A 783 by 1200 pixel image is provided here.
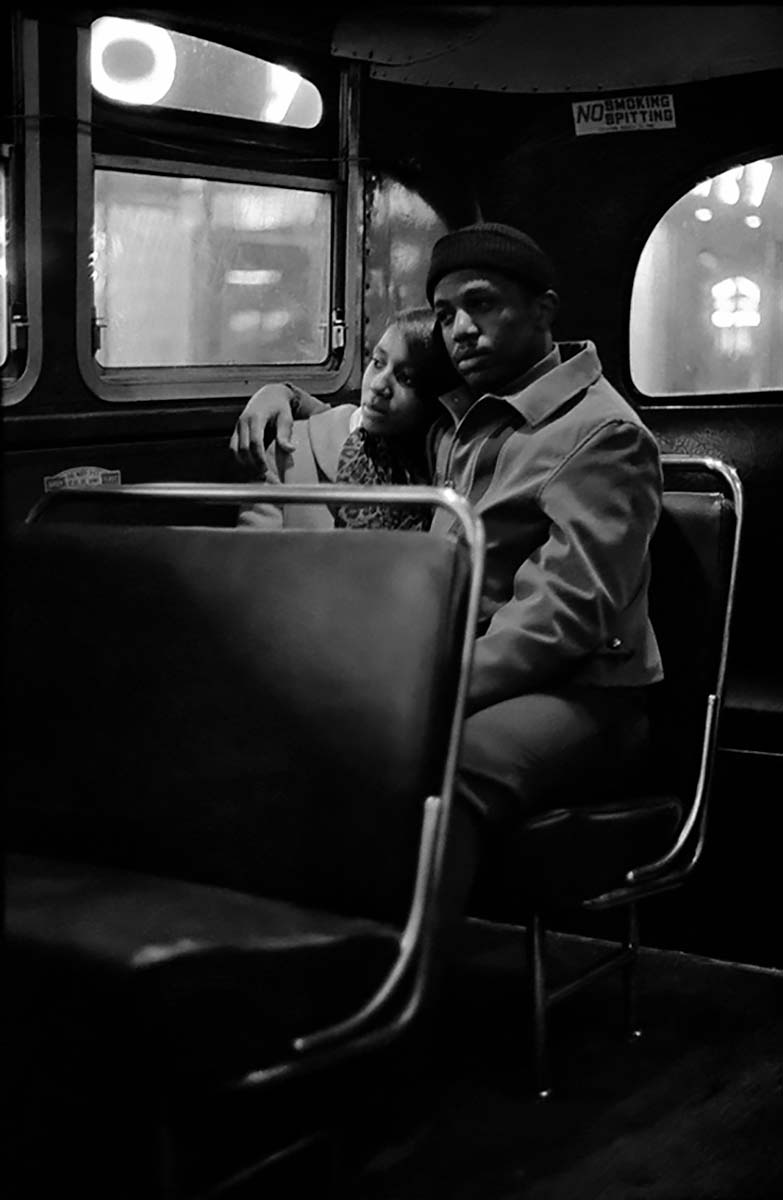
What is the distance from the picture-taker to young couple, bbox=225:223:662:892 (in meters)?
2.78

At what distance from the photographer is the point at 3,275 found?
337 centimetres

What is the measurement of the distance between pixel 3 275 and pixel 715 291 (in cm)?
193

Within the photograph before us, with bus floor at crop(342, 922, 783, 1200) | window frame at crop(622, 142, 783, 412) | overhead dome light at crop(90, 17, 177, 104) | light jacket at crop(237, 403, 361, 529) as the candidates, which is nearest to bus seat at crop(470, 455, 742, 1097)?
bus floor at crop(342, 922, 783, 1200)

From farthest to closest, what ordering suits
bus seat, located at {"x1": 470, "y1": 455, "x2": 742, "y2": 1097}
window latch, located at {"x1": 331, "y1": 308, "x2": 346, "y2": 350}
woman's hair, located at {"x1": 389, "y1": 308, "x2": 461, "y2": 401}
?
window latch, located at {"x1": 331, "y1": 308, "x2": 346, "y2": 350}, woman's hair, located at {"x1": 389, "y1": 308, "x2": 461, "y2": 401}, bus seat, located at {"x1": 470, "y1": 455, "x2": 742, "y2": 1097}

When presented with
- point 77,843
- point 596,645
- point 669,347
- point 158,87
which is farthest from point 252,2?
point 77,843

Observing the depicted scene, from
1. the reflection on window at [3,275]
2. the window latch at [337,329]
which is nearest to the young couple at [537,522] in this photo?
the reflection on window at [3,275]

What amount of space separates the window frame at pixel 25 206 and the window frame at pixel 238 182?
0.40 ft

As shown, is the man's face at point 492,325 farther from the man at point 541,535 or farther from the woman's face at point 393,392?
the woman's face at point 393,392

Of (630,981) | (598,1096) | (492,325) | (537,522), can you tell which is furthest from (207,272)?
(598,1096)

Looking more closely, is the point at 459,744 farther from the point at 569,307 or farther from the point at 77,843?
the point at 569,307

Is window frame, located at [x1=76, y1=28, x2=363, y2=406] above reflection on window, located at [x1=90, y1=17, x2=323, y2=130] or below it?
below

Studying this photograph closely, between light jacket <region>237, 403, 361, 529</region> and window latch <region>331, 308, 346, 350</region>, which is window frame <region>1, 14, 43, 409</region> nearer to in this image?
light jacket <region>237, 403, 361, 529</region>

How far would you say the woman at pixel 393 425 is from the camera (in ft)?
11.0

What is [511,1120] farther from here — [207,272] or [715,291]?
[715,291]
